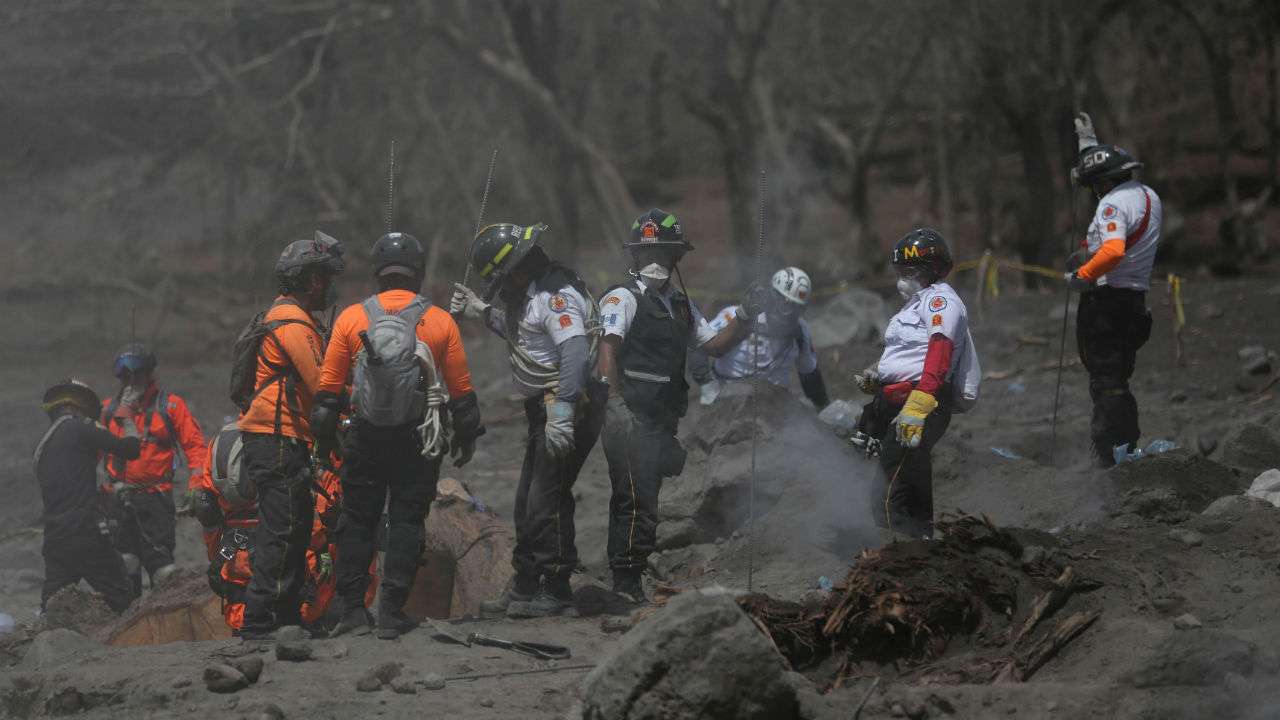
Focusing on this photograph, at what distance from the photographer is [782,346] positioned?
9.05m

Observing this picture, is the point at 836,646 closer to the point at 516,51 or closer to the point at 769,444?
the point at 769,444

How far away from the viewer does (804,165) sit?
79.8 feet

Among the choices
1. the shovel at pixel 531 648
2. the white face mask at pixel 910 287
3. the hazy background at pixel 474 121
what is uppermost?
the hazy background at pixel 474 121

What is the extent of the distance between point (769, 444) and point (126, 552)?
4.23 m

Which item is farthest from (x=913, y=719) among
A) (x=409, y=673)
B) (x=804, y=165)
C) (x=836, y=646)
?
(x=804, y=165)

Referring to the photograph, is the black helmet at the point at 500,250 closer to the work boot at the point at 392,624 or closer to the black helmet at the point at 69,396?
the work boot at the point at 392,624

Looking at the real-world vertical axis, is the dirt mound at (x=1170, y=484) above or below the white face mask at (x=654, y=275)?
below

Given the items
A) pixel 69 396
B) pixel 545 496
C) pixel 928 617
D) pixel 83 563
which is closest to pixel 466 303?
pixel 545 496

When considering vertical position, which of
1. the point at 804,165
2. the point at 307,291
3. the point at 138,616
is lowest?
the point at 138,616

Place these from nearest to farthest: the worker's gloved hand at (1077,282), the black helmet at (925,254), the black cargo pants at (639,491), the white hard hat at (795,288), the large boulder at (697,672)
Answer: the large boulder at (697,672) → the black helmet at (925,254) → the black cargo pants at (639,491) → the worker's gloved hand at (1077,282) → the white hard hat at (795,288)

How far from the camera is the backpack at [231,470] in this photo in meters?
6.80

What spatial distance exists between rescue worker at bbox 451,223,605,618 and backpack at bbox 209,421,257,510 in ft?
4.12

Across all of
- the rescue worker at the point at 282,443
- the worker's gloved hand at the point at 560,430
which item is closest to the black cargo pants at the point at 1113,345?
the worker's gloved hand at the point at 560,430

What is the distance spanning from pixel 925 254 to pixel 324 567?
3.42 meters
